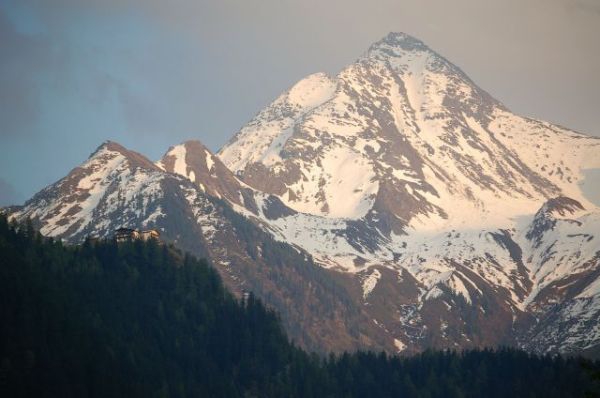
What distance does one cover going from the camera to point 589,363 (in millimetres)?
129750

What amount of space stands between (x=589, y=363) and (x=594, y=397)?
384 cm

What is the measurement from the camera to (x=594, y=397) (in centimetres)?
13125
